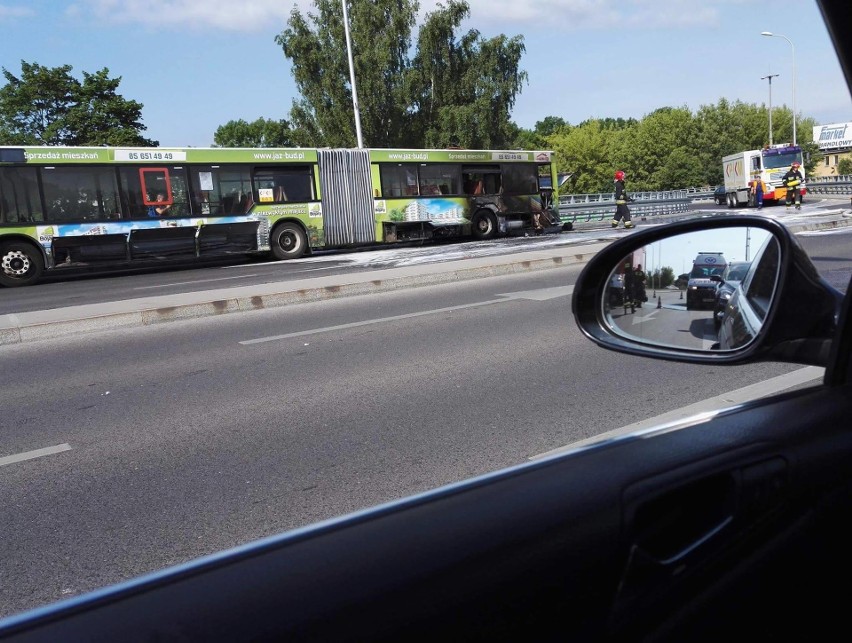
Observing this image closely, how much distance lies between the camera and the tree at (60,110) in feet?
152

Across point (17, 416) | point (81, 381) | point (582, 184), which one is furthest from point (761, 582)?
point (582, 184)

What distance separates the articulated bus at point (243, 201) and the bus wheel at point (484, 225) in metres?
0.03

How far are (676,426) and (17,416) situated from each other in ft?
17.4

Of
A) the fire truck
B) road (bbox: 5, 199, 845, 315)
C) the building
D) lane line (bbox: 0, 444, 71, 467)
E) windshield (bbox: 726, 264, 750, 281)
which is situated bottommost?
lane line (bbox: 0, 444, 71, 467)

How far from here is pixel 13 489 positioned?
13.2 feet

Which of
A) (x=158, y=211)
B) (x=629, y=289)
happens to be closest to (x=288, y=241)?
(x=158, y=211)

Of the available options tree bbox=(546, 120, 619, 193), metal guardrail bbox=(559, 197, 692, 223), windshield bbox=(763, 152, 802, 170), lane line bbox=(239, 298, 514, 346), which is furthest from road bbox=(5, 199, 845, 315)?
tree bbox=(546, 120, 619, 193)

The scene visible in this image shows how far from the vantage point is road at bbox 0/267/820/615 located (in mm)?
3428

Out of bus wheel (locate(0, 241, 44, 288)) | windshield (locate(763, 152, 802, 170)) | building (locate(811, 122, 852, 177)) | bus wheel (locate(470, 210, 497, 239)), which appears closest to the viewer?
building (locate(811, 122, 852, 177))

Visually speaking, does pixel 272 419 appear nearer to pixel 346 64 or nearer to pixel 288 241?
pixel 288 241

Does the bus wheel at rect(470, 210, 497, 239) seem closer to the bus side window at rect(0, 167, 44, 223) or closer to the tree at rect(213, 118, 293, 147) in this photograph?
the bus side window at rect(0, 167, 44, 223)

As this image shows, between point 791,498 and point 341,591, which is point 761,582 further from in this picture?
point 341,591

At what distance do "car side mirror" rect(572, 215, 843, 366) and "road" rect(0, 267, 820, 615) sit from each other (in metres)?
1.96

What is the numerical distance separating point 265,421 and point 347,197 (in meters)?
17.2
